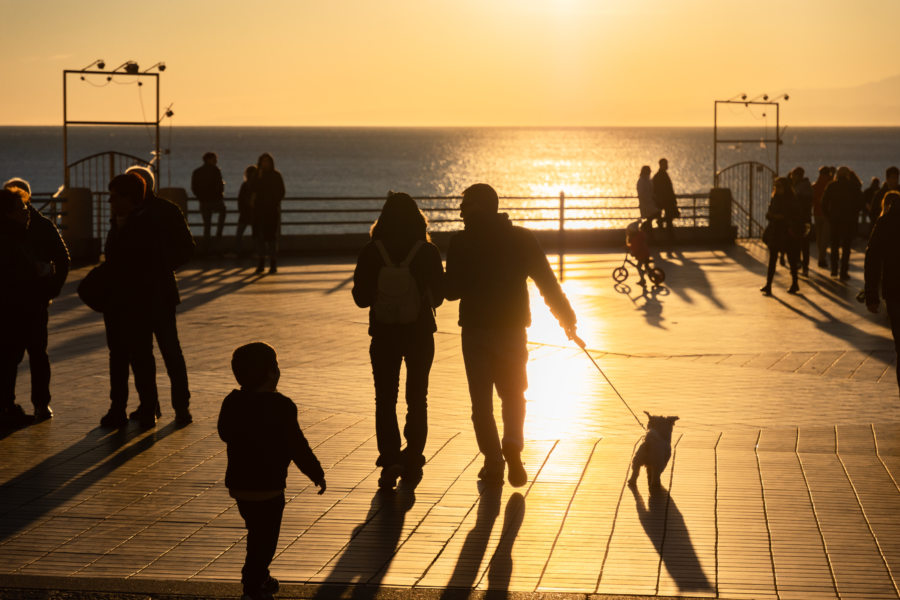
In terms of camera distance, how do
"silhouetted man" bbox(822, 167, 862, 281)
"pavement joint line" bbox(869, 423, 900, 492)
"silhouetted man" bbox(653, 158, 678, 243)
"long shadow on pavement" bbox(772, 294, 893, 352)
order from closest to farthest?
"pavement joint line" bbox(869, 423, 900, 492), "long shadow on pavement" bbox(772, 294, 893, 352), "silhouetted man" bbox(822, 167, 862, 281), "silhouetted man" bbox(653, 158, 678, 243)

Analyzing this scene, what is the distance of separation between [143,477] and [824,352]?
23.9 feet

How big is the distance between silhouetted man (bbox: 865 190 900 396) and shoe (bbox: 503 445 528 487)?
285 centimetres

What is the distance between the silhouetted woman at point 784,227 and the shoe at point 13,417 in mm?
11013

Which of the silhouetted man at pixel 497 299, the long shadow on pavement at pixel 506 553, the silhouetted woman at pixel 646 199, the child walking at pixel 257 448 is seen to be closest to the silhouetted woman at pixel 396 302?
the silhouetted man at pixel 497 299

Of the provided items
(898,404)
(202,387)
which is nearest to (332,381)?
(202,387)

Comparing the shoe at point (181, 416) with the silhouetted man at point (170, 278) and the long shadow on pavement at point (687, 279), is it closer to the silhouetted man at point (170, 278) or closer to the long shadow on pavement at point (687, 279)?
the silhouetted man at point (170, 278)

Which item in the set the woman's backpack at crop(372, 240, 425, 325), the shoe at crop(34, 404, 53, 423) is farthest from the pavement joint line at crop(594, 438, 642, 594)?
the shoe at crop(34, 404, 53, 423)

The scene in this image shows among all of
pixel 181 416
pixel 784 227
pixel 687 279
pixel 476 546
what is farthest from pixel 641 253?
pixel 476 546

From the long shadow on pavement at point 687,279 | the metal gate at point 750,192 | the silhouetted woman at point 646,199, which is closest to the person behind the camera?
the long shadow on pavement at point 687,279

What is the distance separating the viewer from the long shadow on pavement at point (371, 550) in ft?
18.2

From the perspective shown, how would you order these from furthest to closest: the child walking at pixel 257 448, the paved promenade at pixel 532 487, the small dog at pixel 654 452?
1. the small dog at pixel 654 452
2. the paved promenade at pixel 532 487
3. the child walking at pixel 257 448

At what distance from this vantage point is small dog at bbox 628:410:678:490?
7105 mm

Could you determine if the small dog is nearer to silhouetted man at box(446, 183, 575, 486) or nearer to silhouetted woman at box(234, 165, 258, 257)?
silhouetted man at box(446, 183, 575, 486)

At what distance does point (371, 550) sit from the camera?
612 cm
